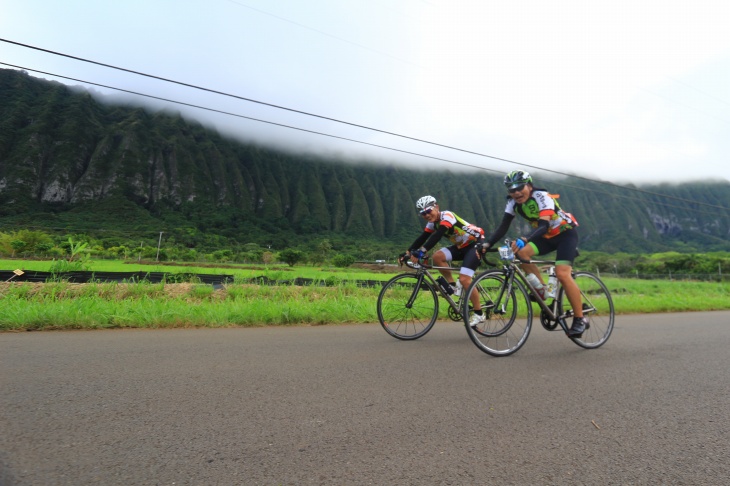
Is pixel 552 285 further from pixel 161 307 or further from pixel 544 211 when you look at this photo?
pixel 161 307

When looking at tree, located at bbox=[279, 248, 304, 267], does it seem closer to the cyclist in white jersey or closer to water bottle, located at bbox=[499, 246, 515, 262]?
the cyclist in white jersey

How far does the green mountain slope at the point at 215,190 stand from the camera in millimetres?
99375

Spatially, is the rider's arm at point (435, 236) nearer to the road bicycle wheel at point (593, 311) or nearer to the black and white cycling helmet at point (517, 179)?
the black and white cycling helmet at point (517, 179)

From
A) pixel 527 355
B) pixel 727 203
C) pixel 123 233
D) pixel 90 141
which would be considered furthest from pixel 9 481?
pixel 727 203

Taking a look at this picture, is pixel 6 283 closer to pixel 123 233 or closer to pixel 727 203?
pixel 123 233

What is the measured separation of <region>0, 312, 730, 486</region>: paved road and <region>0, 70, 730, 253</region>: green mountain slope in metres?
83.7

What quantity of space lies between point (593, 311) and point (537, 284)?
888 millimetres

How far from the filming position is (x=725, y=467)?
1500mm

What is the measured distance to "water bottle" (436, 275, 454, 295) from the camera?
4828mm

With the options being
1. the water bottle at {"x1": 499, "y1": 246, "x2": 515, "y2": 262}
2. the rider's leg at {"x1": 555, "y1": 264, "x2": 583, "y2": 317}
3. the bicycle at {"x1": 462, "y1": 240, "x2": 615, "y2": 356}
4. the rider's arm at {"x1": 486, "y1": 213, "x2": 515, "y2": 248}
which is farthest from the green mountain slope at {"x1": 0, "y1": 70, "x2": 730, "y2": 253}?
the rider's leg at {"x1": 555, "y1": 264, "x2": 583, "y2": 317}

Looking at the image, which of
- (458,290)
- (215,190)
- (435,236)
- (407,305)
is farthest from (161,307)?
(215,190)

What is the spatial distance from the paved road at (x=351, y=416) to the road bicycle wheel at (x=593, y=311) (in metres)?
0.66

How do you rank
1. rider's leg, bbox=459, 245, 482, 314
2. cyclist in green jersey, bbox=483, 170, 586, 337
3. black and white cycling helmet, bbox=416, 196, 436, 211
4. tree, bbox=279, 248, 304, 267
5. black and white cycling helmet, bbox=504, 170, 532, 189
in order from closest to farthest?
1. cyclist in green jersey, bbox=483, 170, 586, 337
2. black and white cycling helmet, bbox=504, 170, 532, 189
3. rider's leg, bbox=459, 245, 482, 314
4. black and white cycling helmet, bbox=416, 196, 436, 211
5. tree, bbox=279, 248, 304, 267

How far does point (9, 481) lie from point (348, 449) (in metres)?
1.23
